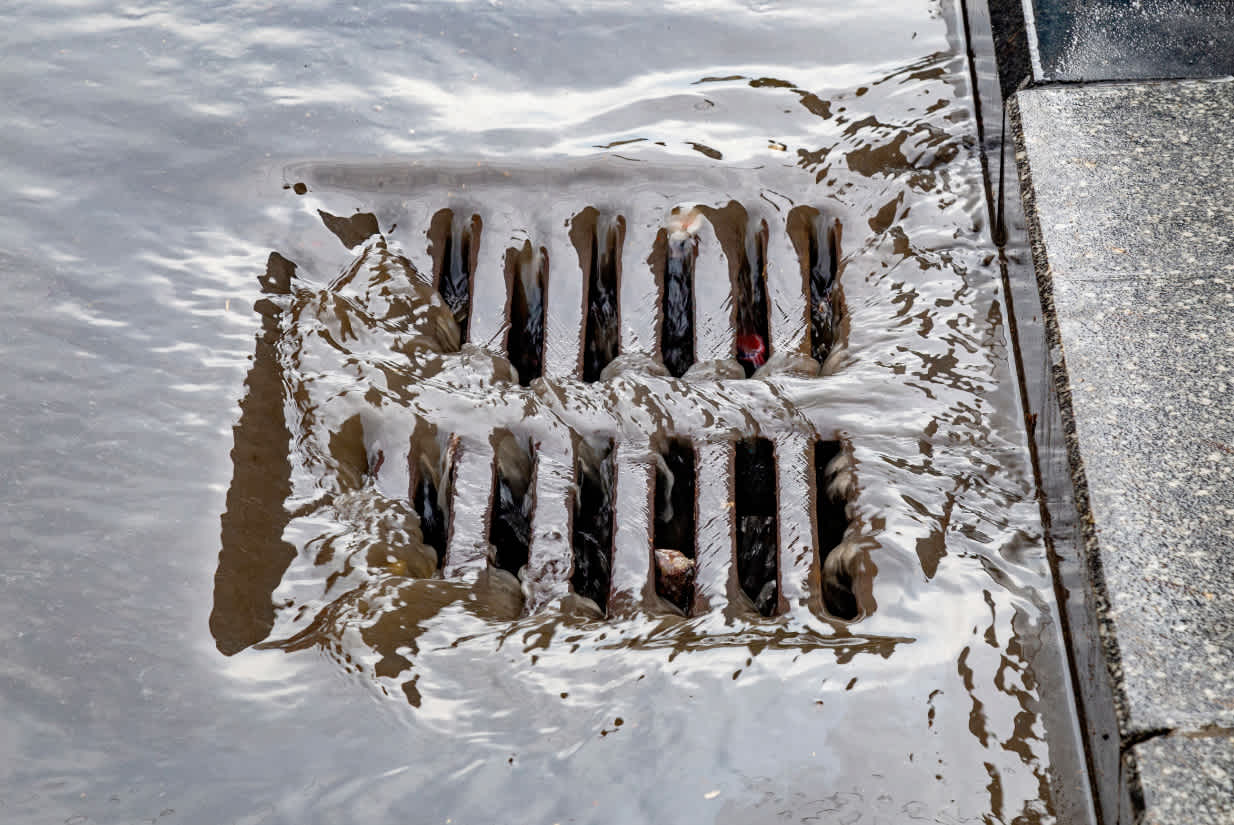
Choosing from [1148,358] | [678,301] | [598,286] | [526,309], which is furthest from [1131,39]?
[526,309]

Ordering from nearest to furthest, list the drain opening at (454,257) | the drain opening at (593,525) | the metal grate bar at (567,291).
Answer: the drain opening at (593,525)
the metal grate bar at (567,291)
the drain opening at (454,257)

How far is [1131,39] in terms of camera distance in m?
2.16

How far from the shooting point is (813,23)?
2.49 meters

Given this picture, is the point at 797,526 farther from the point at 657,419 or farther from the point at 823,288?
the point at 823,288

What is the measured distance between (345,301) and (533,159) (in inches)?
20.3

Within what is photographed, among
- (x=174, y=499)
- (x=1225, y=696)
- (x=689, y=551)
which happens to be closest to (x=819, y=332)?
(x=689, y=551)

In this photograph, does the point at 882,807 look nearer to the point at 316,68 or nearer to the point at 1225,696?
the point at 1225,696

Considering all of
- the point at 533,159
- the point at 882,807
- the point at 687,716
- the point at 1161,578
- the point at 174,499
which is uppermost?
the point at 533,159

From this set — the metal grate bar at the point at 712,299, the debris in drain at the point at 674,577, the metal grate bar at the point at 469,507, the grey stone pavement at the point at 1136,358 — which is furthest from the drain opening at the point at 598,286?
the grey stone pavement at the point at 1136,358

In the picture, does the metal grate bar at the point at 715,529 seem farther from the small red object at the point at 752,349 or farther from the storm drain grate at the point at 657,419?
the small red object at the point at 752,349

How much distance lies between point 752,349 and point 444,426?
1.92 feet

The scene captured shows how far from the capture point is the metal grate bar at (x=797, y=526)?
5.38 feet

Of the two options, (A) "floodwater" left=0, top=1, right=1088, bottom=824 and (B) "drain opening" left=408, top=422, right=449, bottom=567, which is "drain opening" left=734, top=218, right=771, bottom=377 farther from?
(B) "drain opening" left=408, top=422, right=449, bottom=567

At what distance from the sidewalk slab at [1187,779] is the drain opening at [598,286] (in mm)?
1106
